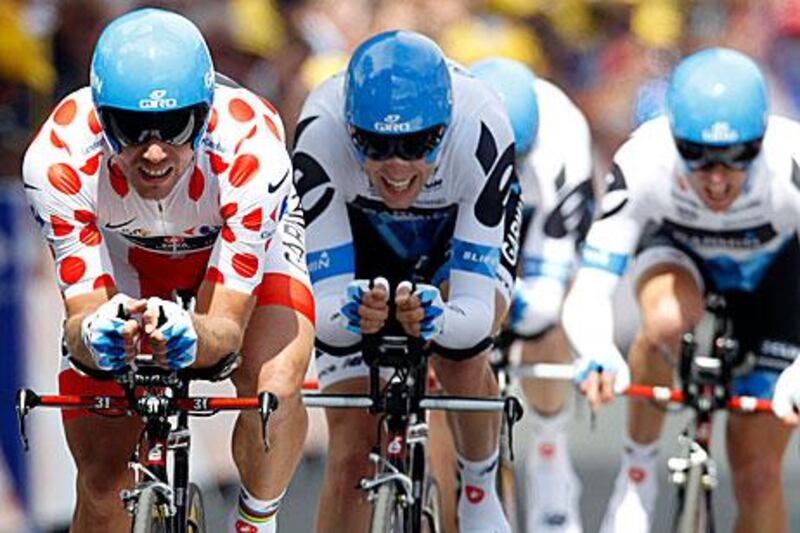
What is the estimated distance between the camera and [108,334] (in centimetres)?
705

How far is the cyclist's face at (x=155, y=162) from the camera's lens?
7.34 meters

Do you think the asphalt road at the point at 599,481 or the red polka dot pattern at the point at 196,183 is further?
Answer: the asphalt road at the point at 599,481

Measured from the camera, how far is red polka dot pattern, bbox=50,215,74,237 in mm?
7617

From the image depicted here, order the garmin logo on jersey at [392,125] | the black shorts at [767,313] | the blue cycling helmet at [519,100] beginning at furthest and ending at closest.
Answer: the blue cycling helmet at [519,100], the black shorts at [767,313], the garmin logo on jersey at [392,125]

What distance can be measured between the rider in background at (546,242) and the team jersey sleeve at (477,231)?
184 centimetres

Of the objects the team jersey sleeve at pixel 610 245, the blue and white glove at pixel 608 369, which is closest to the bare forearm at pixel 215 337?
the blue and white glove at pixel 608 369

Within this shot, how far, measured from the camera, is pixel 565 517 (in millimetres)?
11008

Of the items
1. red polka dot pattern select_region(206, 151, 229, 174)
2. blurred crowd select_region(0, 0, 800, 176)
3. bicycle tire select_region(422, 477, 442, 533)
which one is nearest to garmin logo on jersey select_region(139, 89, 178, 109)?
red polka dot pattern select_region(206, 151, 229, 174)

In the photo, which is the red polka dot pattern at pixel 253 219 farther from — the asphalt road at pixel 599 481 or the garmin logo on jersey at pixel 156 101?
the asphalt road at pixel 599 481

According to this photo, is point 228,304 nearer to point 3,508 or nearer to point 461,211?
point 461,211

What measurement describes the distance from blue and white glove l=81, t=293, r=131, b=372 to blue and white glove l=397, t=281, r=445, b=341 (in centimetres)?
124

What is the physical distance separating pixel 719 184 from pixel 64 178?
290 centimetres

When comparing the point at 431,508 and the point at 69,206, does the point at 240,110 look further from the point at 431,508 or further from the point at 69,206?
the point at 431,508

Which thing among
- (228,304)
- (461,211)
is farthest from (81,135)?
(461,211)
